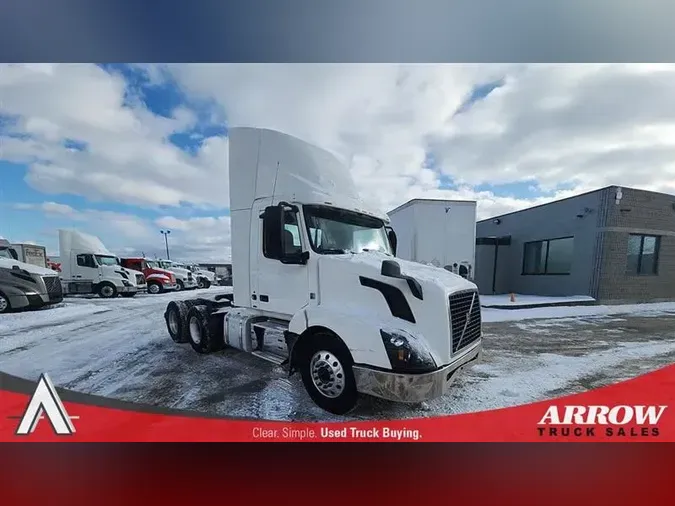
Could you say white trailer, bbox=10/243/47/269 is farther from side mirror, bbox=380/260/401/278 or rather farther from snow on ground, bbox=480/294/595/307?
snow on ground, bbox=480/294/595/307

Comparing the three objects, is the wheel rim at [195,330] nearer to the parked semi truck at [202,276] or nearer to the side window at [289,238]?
the parked semi truck at [202,276]

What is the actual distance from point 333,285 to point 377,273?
330 mm

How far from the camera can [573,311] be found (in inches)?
78.4

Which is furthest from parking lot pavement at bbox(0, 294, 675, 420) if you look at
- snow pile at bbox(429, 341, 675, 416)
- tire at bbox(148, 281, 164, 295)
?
tire at bbox(148, 281, 164, 295)

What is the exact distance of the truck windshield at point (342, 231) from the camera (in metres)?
1.65

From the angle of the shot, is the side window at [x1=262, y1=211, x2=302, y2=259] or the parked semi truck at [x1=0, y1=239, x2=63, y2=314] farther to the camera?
the parked semi truck at [x1=0, y1=239, x2=63, y2=314]

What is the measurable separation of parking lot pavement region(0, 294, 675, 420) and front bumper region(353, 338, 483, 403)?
11.1 inches

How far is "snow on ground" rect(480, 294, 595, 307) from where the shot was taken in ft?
6.41

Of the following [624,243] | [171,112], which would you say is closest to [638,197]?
[624,243]

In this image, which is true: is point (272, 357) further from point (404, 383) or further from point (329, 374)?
point (404, 383)

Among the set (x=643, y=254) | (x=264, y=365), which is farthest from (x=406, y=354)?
(x=643, y=254)

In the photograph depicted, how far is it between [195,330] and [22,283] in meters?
1.35
